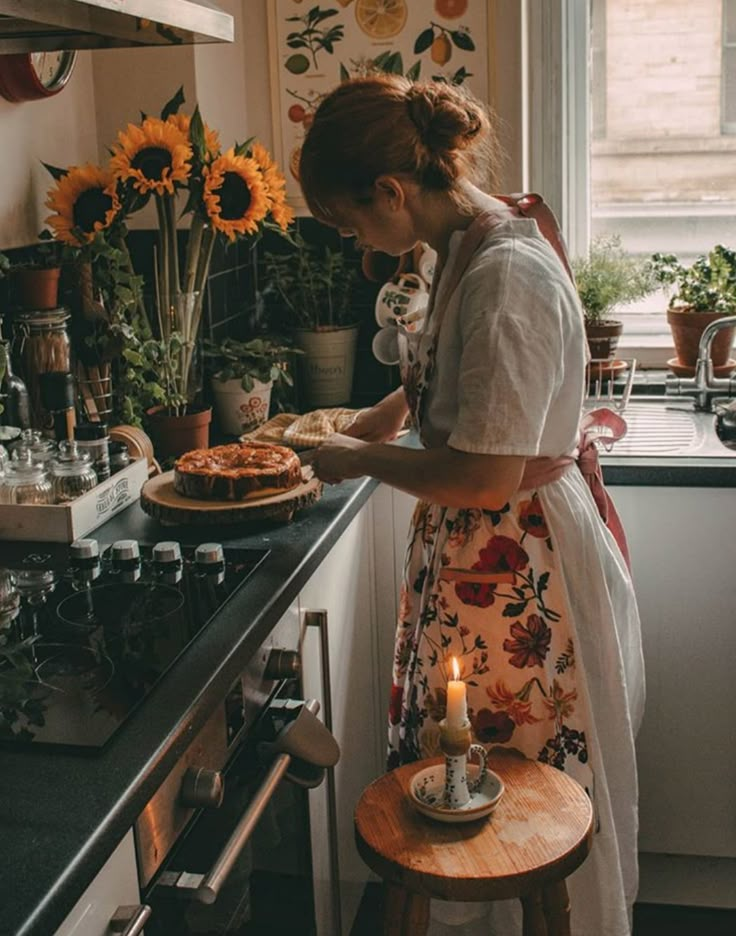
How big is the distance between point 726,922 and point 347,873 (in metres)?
0.80

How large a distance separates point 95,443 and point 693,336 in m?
1.47

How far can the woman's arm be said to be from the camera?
1585 millimetres

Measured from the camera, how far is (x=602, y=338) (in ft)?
9.39

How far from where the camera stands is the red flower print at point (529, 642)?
6.09ft

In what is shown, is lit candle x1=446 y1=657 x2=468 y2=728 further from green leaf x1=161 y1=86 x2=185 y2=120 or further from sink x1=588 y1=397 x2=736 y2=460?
green leaf x1=161 y1=86 x2=185 y2=120

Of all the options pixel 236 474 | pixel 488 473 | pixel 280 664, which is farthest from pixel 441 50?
pixel 280 664

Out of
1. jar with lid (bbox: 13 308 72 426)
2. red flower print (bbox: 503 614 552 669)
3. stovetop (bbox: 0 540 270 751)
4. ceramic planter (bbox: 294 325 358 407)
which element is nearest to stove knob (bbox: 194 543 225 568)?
stovetop (bbox: 0 540 270 751)

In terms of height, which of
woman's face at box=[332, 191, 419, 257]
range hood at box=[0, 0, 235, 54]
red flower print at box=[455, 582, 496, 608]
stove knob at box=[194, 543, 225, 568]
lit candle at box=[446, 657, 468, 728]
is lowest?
lit candle at box=[446, 657, 468, 728]

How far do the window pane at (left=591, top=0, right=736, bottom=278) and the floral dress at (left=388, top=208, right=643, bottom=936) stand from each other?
1.34 m

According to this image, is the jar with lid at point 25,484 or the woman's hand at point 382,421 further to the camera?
the woman's hand at point 382,421

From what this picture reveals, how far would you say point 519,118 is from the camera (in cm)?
284

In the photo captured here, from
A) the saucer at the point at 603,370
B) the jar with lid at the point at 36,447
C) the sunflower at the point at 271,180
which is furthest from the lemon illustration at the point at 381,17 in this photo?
the jar with lid at the point at 36,447

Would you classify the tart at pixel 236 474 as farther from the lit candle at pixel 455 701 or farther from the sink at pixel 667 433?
the sink at pixel 667 433

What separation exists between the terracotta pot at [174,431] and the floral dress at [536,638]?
2.09 feet
